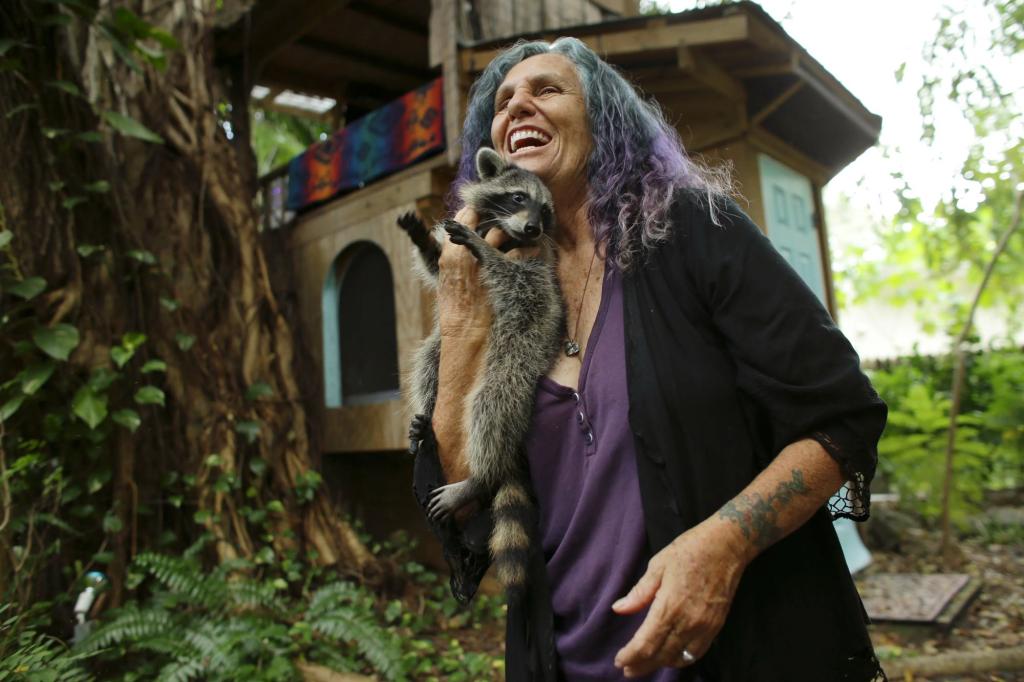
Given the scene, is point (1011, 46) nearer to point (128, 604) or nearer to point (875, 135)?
point (875, 135)

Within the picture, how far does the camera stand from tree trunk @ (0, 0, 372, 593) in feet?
12.8

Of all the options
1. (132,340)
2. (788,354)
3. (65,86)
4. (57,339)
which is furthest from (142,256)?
(788,354)

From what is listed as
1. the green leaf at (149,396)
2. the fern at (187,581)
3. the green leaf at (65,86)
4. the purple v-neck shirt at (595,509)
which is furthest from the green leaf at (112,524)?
the purple v-neck shirt at (595,509)

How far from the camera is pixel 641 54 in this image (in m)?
4.53

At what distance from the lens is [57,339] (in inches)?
140

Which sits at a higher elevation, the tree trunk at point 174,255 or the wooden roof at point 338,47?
the wooden roof at point 338,47

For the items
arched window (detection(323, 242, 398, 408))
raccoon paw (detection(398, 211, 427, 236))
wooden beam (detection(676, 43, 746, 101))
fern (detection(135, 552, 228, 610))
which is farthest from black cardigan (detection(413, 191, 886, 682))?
arched window (detection(323, 242, 398, 408))

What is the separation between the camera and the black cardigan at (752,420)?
1137 millimetres

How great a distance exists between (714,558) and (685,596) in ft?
0.25

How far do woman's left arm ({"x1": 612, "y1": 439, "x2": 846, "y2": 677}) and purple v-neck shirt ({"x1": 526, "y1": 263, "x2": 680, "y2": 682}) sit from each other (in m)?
0.15

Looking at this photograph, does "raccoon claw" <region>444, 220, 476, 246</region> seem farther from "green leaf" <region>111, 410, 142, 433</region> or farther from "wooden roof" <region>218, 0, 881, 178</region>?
"green leaf" <region>111, 410, 142, 433</region>

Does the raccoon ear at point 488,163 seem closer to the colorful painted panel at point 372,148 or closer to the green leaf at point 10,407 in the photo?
the green leaf at point 10,407

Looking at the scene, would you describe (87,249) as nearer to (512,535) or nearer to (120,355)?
(120,355)

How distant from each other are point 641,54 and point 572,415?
3.76 m
